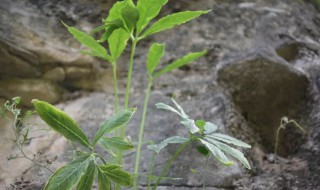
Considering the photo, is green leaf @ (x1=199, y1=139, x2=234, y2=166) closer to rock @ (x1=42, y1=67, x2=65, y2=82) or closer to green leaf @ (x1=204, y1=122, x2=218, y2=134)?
green leaf @ (x1=204, y1=122, x2=218, y2=134)

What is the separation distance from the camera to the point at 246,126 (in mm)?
1338

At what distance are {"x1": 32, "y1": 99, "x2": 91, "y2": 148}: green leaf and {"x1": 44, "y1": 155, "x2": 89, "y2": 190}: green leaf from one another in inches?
2.2

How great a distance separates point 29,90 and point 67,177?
775 mm

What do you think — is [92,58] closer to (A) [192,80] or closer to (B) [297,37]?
(A) [192,80]

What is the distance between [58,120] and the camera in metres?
0.70

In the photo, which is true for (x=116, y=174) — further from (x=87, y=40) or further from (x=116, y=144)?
(x=87, y=40)

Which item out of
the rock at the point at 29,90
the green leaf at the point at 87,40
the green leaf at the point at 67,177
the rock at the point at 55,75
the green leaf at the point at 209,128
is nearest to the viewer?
the green leaf at the point at 67,177

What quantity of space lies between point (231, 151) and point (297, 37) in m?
1.08

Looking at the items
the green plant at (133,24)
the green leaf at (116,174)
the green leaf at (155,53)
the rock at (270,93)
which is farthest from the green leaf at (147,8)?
the rock at (270,93)

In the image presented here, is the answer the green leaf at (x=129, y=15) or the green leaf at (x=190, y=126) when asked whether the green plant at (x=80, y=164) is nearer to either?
the green leaf at (x=190, y=126)

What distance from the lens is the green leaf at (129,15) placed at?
0.83m

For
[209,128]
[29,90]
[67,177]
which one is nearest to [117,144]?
[67,177]

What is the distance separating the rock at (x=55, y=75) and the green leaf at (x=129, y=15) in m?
0.68

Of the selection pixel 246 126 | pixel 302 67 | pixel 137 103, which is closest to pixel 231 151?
pixel 246 126
